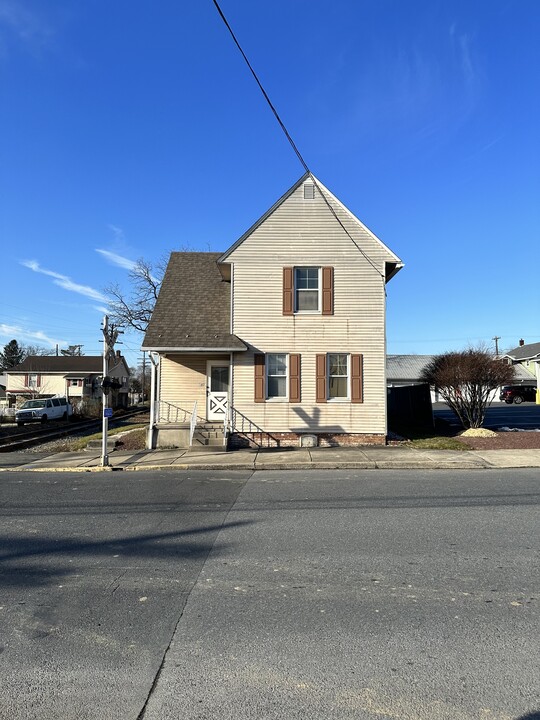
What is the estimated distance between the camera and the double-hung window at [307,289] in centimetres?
1709

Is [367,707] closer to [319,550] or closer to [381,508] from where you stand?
[319,550]

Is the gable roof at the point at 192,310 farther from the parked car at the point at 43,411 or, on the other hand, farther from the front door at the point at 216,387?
the parked car at the point at 43,411

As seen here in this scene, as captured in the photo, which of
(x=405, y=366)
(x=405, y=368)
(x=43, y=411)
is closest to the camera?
(x=43, y=411)

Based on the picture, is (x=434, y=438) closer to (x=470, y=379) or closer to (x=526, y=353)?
(x=470, y=379)

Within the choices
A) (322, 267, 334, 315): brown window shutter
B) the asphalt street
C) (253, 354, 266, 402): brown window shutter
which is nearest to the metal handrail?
Answer: (253, 354, 266, 402): brown window shutter

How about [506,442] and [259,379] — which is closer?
[506,442]

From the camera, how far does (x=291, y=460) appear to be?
13.5 metres

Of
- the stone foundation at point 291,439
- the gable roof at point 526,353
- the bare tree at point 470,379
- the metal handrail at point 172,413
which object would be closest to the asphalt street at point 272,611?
the stone foundation at point 291,439

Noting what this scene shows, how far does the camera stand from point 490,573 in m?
5.02

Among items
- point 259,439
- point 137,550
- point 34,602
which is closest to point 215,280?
point 259,439

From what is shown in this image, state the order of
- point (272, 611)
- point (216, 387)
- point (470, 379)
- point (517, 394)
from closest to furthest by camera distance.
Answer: point (272, 611) → point (216, 387) → point (470, 379) → point (517, 394)

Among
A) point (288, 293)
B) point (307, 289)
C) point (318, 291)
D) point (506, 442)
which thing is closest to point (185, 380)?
point (288, 293)

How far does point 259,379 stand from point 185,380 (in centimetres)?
293

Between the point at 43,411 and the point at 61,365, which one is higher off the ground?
the point at 61,365
